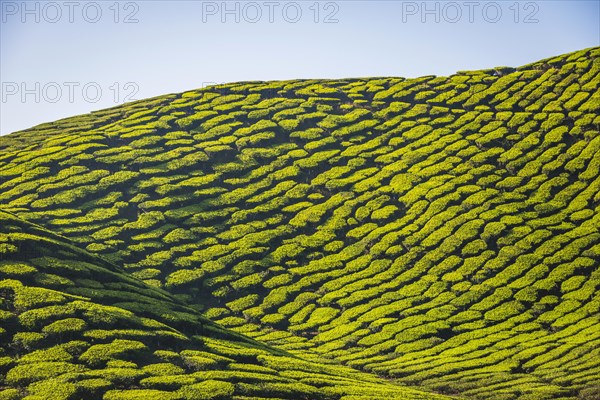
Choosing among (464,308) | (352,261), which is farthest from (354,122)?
(464,308)

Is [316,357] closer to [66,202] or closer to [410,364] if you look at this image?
[410,364]

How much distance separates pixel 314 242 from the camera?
6644 centimetres

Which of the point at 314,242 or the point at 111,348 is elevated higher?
the point at 314,242

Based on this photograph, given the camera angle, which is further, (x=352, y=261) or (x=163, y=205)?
(x=163, y=205)

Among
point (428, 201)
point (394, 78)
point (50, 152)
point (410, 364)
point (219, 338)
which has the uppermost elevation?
point (394, 78)

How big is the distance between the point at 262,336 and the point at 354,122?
40.2 meters

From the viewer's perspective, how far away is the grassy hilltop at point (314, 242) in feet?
122

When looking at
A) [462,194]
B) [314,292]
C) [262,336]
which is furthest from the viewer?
[462,194]

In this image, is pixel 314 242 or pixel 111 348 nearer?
pixel 111 348

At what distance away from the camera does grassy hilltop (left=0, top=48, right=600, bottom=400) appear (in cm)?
3725

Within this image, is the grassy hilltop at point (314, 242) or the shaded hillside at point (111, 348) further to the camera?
the grassy hilltop at point (314, 242)

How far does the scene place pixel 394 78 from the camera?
320ft

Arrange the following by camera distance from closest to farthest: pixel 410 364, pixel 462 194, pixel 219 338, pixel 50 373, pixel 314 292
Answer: pixel 50 373 → pixel 219 338 → pixel 410 364 → pixel 314 292 → pixel 462 194

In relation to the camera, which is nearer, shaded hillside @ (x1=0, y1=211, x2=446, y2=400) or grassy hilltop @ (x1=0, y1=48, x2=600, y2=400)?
shaded hillside @ (x1=0, y1=211, x2=446, y2=400)
